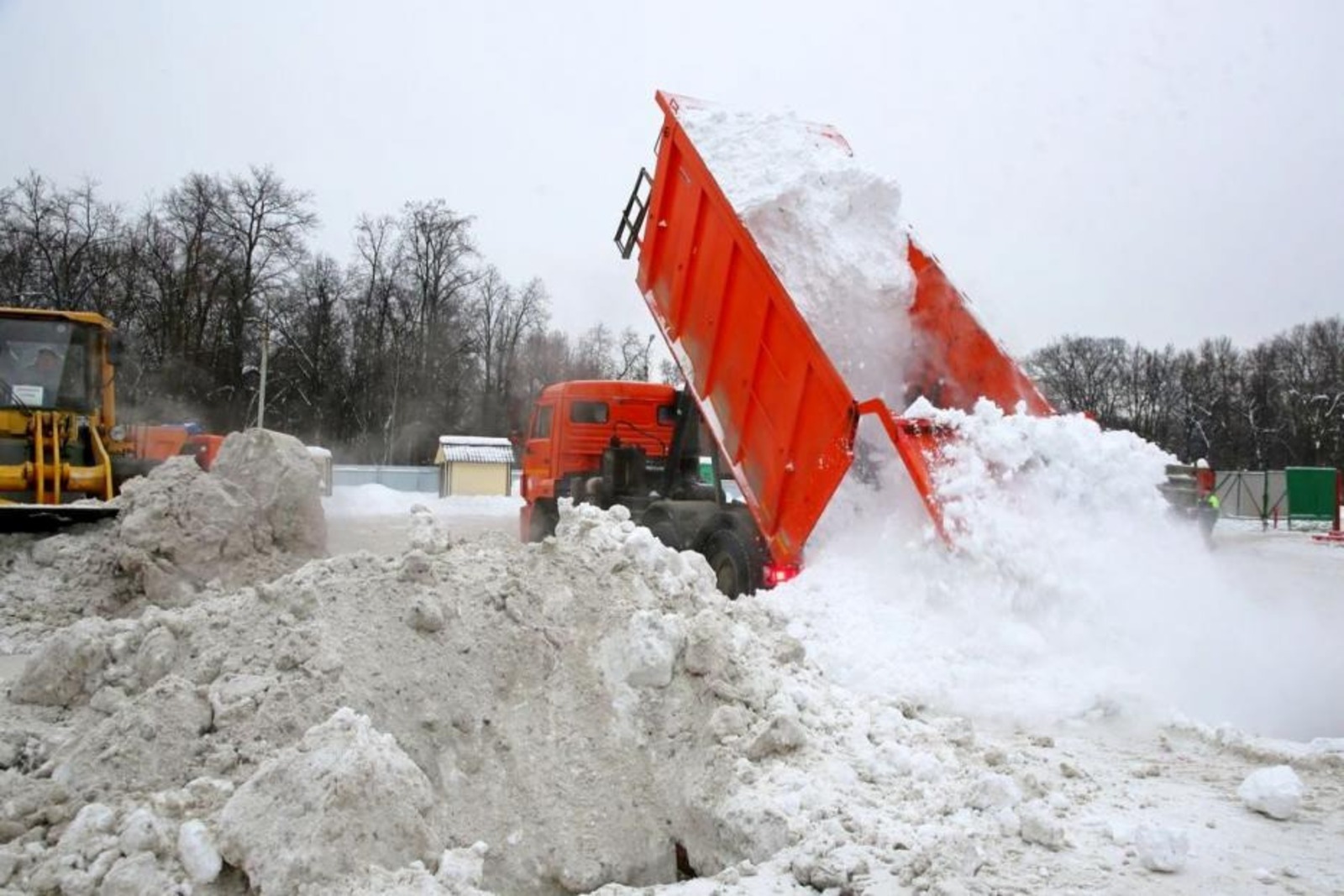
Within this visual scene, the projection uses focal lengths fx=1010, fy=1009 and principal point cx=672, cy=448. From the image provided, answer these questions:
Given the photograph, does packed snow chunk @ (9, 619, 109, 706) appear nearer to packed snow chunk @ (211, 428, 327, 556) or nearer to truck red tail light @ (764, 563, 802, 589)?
truck red tail light @ (764, 563, 802, 589)

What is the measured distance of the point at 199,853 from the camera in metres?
3.21

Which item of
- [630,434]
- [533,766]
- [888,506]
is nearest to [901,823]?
[533,766]

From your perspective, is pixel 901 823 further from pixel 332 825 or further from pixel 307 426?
pixel 307 426

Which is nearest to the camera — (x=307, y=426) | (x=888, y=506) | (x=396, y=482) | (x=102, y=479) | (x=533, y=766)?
(x=533, y=766)

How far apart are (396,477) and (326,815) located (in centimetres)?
3010

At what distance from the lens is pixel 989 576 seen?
604 centimetres

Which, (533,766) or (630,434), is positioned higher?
(630,434)

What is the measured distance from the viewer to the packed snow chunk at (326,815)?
3150 mm

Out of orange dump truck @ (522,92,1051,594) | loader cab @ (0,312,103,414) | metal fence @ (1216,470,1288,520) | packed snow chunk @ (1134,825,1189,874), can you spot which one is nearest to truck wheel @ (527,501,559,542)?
orange dump truck @ (522,92,1051,594)

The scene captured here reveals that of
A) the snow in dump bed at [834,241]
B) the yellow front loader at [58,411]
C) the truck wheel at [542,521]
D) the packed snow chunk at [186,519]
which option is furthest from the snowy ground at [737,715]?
the truck wheel at [542,521]

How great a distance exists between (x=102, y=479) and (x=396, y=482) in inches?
873

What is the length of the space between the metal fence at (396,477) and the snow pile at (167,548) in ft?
72.2

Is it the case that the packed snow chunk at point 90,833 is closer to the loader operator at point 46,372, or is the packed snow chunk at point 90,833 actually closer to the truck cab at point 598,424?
the truck cab at point 598,424

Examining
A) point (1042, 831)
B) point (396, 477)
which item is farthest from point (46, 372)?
point (396, 477)
